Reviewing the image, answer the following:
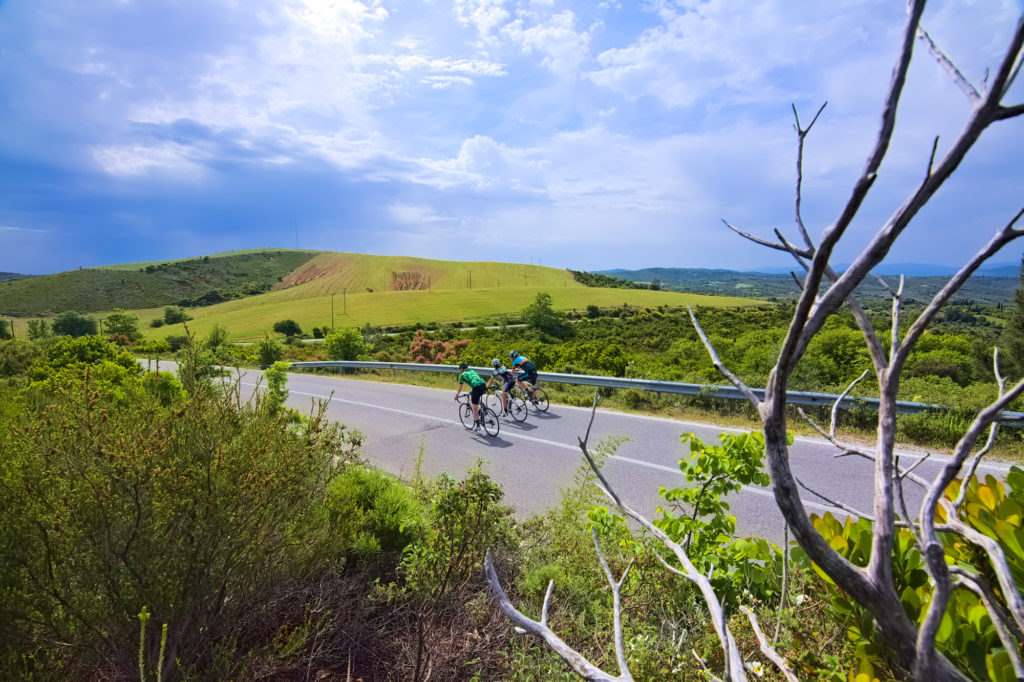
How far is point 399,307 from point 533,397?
75.7 m

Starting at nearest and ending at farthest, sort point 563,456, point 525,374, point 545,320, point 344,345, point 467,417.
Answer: point 563,456 → point 467,417 → point 525,374 → point 344,345 → point 545,320

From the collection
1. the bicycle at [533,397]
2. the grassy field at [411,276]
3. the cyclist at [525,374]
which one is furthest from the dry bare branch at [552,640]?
the grassy field at [411,276]

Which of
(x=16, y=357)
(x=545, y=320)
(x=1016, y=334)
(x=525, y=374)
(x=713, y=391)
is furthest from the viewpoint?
(x=545, y=320)

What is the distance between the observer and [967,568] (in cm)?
144

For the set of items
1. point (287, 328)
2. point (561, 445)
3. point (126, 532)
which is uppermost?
point (126, 532)

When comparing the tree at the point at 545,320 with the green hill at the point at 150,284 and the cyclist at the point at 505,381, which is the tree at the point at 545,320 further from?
the green hill at the point at 150,284

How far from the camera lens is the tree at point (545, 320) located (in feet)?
203

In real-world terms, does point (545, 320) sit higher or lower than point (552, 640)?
lower

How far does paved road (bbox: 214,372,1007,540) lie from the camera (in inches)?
241

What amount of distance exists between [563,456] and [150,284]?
160799 millimetres

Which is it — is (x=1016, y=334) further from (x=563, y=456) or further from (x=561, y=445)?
(x=563, y=456)

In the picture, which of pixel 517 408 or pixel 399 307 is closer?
pixel 517 408

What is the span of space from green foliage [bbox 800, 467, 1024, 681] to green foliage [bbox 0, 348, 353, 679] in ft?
7.90

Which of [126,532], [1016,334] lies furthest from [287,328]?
[126,532]
